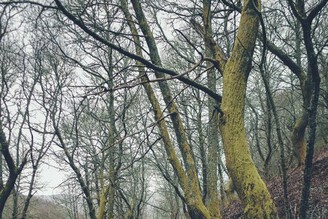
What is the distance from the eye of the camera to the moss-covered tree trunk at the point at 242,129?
1.96m

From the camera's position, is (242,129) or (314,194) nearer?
(242,129)

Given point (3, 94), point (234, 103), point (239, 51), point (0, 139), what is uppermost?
point (3, 94)

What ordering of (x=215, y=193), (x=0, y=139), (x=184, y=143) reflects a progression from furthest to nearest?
1. (x=0, y=139)
2. (x=215, y=193)
3. (x=184, y=143)

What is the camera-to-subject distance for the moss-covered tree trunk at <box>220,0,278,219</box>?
1.96m

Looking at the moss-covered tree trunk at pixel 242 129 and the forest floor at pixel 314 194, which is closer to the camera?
the moss-covered tree trunk at pixel 242 129

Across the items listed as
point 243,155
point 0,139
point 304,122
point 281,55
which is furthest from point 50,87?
point 243,155

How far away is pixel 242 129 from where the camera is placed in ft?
6.95

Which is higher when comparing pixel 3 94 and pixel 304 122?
pixel 3 94

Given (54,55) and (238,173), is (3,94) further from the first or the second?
(238,173)

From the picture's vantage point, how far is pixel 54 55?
8.63 meters

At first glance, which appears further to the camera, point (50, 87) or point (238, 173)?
point (50, 87)

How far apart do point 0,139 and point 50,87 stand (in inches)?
88.2

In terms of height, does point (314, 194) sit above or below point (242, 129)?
above

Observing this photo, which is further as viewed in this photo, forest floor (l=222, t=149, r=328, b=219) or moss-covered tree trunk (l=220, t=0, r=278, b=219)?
forest floor (l=222, t=149, r=328, b=219)
